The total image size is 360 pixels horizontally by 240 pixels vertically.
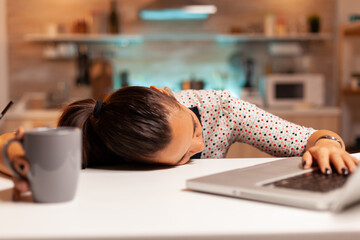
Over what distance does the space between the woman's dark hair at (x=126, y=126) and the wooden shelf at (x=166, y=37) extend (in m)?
2.99

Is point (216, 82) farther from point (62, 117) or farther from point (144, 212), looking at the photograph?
point (144, 212)

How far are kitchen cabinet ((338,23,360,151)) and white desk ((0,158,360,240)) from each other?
3.61 m

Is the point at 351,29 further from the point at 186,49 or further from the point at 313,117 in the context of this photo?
the point at 186,49

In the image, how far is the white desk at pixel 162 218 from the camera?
487 millimetres

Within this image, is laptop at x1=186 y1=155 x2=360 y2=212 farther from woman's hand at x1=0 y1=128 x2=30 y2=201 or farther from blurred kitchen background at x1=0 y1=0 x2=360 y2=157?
blurred kitchen background at x1=0 y1=0 x2=360 y2=157

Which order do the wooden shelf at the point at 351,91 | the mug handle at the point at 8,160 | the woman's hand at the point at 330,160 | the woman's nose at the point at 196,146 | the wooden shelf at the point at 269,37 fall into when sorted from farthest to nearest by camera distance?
the wooden shelf at the point at 269,37 → the wooden shelf at the point at 351,91 → the woman's nose at the point at 196,146 → the woman's hand at the point at 330,160 → the mug handle at the point at 8,160

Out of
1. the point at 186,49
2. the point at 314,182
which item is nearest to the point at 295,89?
the point at 186,49

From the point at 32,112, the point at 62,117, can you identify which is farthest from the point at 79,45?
the point at 62,117

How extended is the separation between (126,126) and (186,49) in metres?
3.30

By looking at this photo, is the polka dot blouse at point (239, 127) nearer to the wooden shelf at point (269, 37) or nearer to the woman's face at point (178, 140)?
the woman's face at point (178, 140)

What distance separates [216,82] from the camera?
4.06 metres

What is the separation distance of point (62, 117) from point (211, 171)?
367mm

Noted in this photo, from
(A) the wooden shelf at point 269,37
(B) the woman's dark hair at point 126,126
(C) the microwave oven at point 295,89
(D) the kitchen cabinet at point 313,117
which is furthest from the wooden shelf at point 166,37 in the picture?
(B) the woman's dark hair at point 126,126

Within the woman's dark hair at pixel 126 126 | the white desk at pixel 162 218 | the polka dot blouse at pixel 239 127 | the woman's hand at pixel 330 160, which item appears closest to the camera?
the white desk at pixel 162 218
